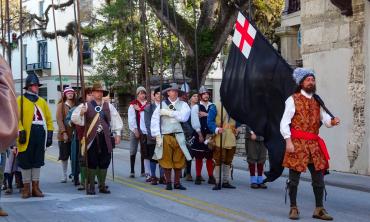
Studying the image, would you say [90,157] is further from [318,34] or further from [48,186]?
[318,34]

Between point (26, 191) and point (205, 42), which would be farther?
point (205, 42)

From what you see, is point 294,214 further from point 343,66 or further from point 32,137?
point 343,66

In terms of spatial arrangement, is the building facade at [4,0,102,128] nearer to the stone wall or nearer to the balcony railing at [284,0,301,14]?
the balcony railing at [284,0,301,14]

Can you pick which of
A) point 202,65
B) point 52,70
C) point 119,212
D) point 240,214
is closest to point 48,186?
point 119,212

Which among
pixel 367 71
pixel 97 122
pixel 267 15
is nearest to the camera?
pixel 97 122

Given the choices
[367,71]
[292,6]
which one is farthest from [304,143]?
[292,6]

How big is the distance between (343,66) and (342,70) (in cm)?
10

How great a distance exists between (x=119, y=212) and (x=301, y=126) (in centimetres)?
267

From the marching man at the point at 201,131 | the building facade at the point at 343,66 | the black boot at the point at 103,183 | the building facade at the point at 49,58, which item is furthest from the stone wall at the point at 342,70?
the building facade at the point at 49,58

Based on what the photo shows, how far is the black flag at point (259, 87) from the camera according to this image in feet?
27.2

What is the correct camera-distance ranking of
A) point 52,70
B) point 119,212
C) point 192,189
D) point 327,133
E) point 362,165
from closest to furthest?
point 119,212, point 192,189, point 362,165, point 327,133, point 52,70

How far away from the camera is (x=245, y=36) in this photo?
8844mm

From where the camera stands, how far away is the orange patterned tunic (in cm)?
743

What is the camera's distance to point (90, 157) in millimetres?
9898
